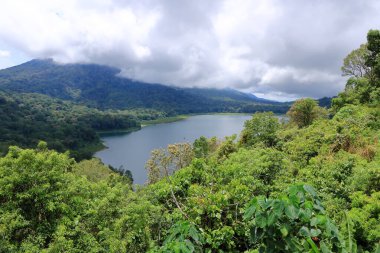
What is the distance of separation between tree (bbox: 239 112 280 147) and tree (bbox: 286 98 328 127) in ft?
44.2

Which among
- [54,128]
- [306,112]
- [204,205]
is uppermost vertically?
[306,112]

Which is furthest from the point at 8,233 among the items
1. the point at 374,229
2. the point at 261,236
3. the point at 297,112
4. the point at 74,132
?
the point at 74,132

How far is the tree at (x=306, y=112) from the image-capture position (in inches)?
1522

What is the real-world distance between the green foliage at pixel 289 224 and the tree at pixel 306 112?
38882 millimetres

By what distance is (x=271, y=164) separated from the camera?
11320mm

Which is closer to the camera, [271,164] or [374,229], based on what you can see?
[374,229]

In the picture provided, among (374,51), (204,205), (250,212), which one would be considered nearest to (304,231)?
(250,212)

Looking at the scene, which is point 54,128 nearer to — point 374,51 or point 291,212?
point 374,51

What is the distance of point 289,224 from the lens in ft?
7.62

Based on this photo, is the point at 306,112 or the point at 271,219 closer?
the point at 271,219

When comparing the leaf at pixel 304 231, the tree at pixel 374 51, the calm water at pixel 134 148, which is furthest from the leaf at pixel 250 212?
the calm water at pixel 134 148

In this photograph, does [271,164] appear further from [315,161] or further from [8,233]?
[8,233]

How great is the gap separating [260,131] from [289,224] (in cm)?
2425

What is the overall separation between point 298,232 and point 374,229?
5528 mm
